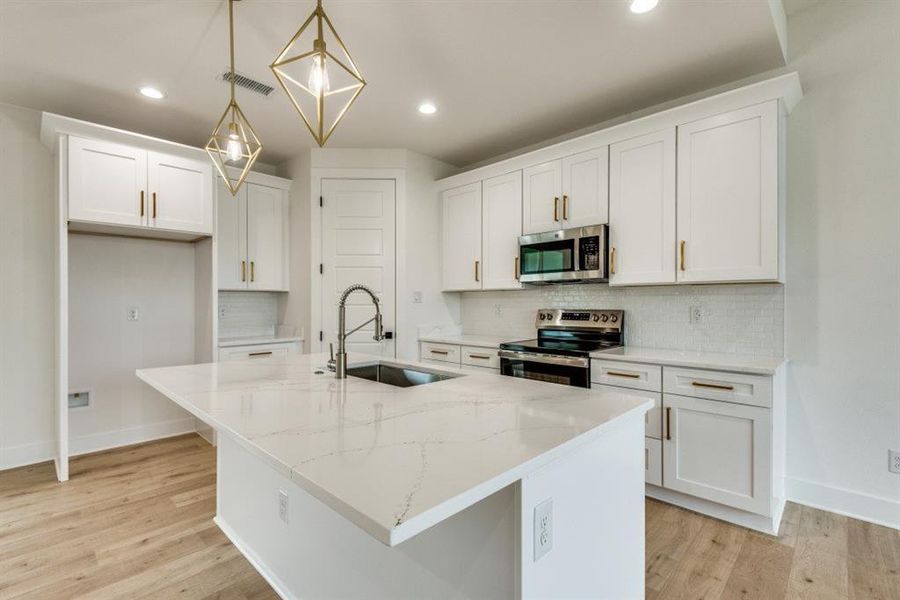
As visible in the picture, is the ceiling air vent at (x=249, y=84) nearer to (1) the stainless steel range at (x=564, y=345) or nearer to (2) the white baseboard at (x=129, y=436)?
(1) the stainless steel range at (x=564, y=345)

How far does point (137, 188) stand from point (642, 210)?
3.61 meters

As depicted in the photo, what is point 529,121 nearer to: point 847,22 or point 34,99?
point 847,22

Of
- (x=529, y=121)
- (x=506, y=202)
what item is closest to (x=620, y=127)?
(x=529, y=121)

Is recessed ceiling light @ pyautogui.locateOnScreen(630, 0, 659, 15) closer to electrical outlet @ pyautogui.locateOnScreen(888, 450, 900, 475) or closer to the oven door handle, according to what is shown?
the oven door handle

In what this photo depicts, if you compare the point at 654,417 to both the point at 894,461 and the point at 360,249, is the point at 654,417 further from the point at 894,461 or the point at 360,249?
the point at 360,249

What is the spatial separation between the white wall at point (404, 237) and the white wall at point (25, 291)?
70.4 inches

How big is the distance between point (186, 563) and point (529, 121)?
3.56 m

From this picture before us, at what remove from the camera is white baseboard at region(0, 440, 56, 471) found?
3133 mm

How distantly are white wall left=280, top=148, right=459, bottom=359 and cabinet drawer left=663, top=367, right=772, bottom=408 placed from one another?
225cm

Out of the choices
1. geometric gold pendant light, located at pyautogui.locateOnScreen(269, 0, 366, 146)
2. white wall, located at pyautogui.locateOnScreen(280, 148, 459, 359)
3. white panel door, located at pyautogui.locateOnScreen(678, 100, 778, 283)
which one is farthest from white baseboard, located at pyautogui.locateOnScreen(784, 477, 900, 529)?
geometric gold pendant light, located at pyautogui.locateOnScreen(269, 0, 366, 146)

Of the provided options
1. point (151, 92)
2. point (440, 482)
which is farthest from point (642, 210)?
point (151, 92)

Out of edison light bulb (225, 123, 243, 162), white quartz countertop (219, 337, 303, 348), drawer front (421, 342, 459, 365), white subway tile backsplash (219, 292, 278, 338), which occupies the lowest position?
drawer front (421, 342, 459, 365)

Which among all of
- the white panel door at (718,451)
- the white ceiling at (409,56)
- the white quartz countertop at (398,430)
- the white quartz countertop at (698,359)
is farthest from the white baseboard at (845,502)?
the white ceiling at (409,56)

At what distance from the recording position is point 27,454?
321 centimetres
